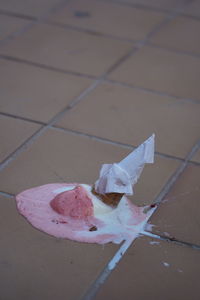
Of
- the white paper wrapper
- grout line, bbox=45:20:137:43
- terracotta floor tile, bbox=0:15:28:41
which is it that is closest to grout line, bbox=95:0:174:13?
grout line, bbox=45:20:137:43

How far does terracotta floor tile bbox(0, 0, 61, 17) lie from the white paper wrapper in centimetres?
199

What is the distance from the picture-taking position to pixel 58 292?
5.39ft

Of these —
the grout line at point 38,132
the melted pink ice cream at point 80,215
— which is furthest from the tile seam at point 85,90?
the melted pink ice cream at point 80,215

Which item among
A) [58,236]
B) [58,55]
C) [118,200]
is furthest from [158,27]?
[58,236]

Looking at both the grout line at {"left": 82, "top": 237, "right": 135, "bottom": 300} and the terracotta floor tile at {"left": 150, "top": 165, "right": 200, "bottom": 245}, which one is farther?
the terracotta floor tile at {"left": 150, "top": 165, "right": 200, "bottom": 245}

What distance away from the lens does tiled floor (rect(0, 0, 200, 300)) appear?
5.67ft

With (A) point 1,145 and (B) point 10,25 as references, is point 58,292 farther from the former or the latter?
Result: (B) point 10,25

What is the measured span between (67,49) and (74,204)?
4.86 ft

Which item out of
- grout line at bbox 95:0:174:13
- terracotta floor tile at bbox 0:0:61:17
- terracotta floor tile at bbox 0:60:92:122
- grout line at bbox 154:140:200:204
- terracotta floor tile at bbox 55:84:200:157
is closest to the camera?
grout line at bbox 154:140:200:204

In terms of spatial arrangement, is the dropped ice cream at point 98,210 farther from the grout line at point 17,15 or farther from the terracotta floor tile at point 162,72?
the grout line at point 17,15

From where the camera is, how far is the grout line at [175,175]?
6.88 ft

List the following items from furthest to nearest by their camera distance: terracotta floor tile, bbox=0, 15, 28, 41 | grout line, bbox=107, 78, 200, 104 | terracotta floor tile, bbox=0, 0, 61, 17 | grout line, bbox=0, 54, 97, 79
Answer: terracotta floor tile, bbox=0, 0, 61, 17 → terracotta floor tile, bbox=0, 15, 28, 41 → grout line, bbox=0, 54, 97, 79 → grout line, bbox=107, 78, 200, 104

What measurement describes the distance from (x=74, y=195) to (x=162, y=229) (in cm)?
34

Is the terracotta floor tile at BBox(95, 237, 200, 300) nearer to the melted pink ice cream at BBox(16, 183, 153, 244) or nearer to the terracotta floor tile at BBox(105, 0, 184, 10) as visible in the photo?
the melted pink ice cream at BBox(16, 183, 153, 244)
